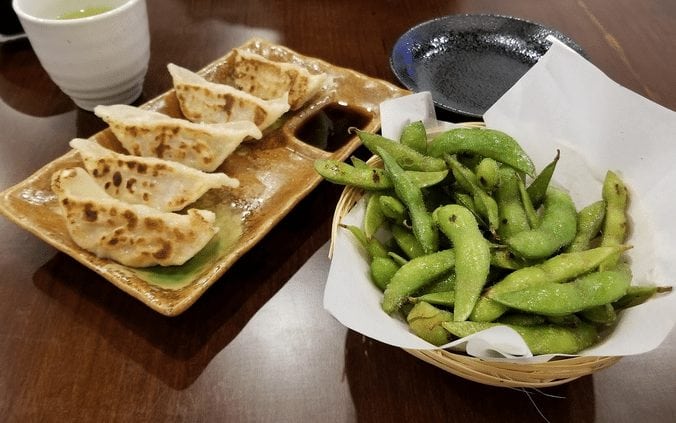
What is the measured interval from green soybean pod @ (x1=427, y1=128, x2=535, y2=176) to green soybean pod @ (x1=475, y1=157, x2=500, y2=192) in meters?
0.08

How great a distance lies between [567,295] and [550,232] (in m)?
0.19

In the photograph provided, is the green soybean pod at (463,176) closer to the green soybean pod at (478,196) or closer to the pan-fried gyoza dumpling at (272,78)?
the green soybean pod at (478,196)

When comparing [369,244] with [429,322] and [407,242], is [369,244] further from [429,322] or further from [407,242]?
[429,322]

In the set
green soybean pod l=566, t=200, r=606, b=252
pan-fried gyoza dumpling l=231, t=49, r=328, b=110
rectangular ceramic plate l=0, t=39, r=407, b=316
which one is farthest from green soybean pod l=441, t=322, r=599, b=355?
pan-fried gyoza dumpling l=231, t=49, r=328, b=110

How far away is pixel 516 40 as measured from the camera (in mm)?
2041

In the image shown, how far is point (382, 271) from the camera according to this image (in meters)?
1.06

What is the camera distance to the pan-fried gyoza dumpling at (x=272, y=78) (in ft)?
5.70

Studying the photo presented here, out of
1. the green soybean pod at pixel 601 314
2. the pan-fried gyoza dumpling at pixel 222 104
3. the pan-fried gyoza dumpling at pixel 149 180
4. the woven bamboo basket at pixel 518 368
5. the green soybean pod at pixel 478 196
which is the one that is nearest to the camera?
the woven bamboo basket at pixel 518 368

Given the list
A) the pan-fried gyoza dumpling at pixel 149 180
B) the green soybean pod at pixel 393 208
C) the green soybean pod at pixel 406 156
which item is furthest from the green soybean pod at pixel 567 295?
the pan-fried gyoza dumpling at pixel 149 180

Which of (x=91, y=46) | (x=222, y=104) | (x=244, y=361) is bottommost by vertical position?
(x=244, y=361)

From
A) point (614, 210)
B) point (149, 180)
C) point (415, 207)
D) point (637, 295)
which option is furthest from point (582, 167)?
point (149, 180)

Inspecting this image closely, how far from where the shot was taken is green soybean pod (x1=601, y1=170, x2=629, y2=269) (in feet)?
3.73

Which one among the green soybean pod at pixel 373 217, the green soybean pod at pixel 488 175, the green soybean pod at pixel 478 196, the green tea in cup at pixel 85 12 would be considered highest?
the green soybean pod at pixel 488 175

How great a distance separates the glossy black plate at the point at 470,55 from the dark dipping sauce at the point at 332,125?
0.20 metres
